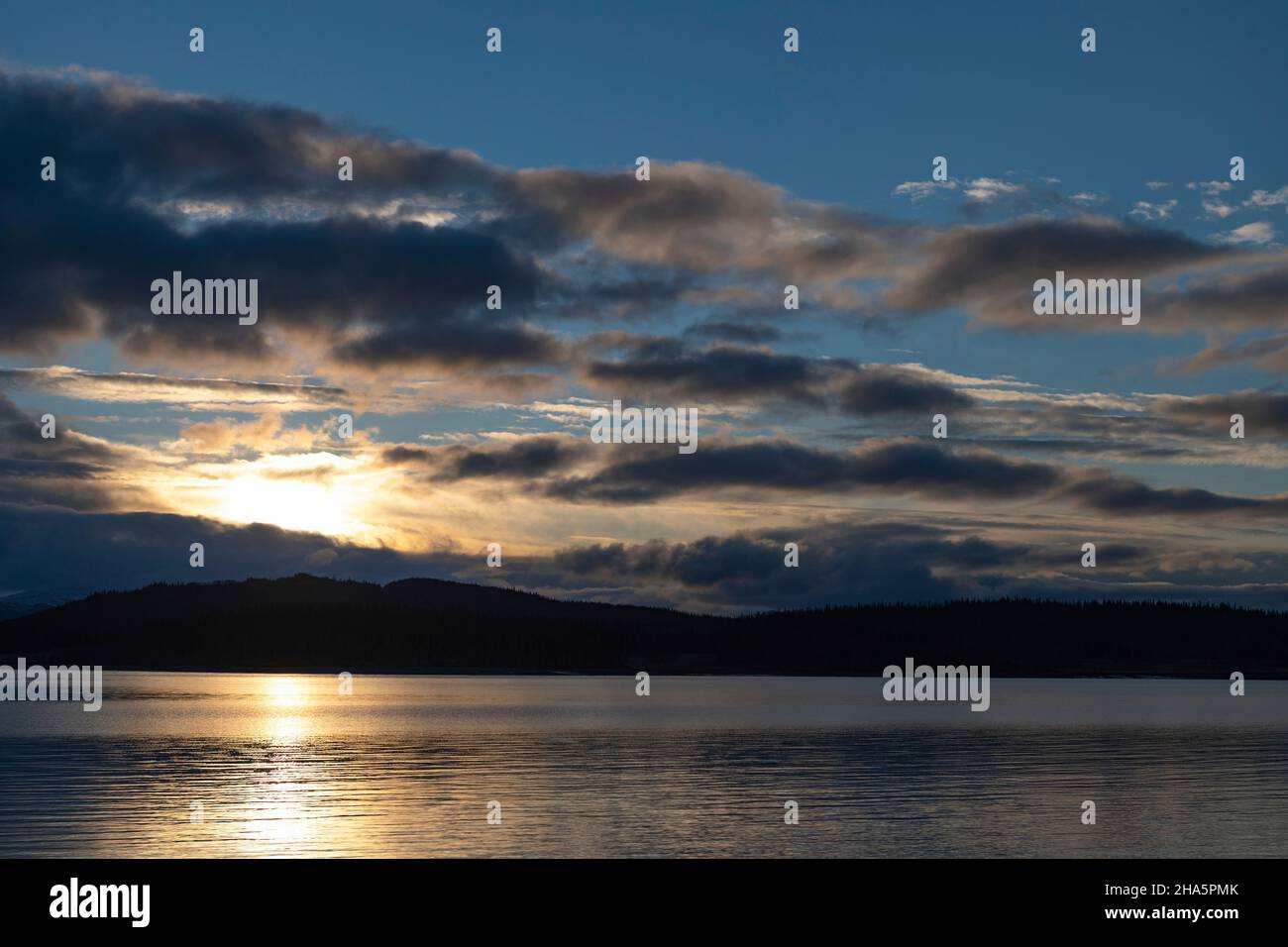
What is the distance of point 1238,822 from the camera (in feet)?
195

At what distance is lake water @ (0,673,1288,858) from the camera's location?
51.2 meters

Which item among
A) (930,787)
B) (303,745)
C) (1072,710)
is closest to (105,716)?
(303,745)

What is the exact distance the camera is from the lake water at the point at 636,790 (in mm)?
51250

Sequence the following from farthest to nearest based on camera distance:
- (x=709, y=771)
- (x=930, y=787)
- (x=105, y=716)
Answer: (x=105, y=716) < (x=709, y=771) < (x=930, y=787)

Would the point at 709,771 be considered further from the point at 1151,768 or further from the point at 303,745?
the point at 303,745

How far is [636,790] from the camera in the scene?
6988cm
